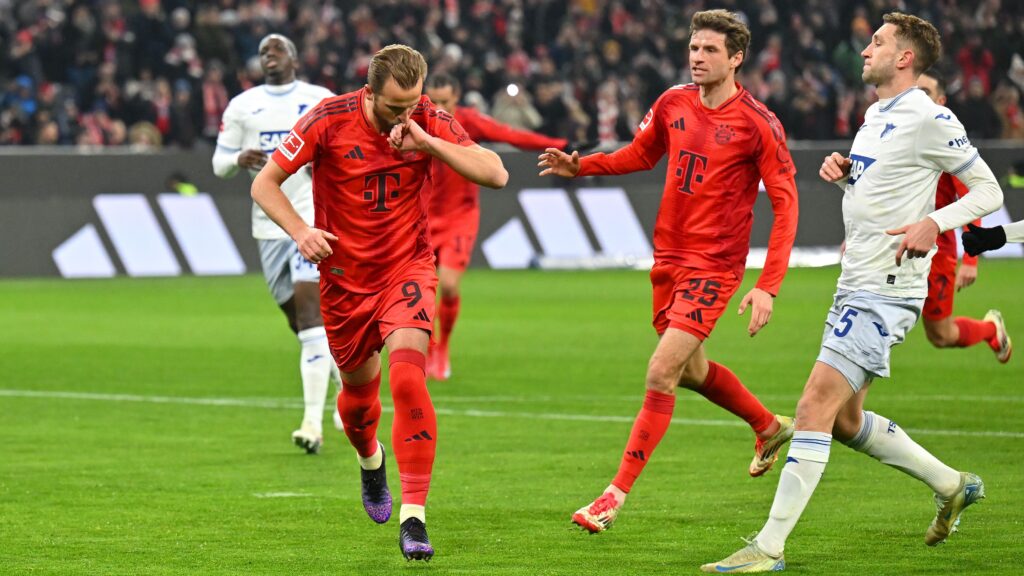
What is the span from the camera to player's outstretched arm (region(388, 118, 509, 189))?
6.73 metres

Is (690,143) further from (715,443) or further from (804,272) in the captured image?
(804,272)

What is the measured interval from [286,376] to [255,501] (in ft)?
18.7

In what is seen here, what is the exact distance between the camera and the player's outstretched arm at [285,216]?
22.5ft

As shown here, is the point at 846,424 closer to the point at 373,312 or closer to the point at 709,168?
the point at 709,168

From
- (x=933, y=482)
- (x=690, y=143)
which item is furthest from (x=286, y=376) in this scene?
(x=933, y=482)

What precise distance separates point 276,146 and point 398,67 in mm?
3971

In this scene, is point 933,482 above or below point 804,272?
above

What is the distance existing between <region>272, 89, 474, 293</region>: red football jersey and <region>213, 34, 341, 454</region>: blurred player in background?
126 inches

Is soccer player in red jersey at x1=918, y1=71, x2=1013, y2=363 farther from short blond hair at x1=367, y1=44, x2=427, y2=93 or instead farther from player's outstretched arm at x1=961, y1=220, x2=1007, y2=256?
short blond hair at x1=367, y1=44, x2=427, y2=93

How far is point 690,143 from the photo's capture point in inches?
314

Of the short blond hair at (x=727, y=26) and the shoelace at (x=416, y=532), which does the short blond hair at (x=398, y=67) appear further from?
the shoelace at (x=416, y=532)

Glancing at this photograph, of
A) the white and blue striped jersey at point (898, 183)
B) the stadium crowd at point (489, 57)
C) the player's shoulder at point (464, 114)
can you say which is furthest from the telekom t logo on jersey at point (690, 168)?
the stadium crowd at point (489, 57)

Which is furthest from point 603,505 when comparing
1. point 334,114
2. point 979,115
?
point 979,115

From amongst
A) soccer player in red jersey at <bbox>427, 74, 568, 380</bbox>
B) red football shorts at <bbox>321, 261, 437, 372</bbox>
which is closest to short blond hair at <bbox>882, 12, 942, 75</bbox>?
red football shorts at <bbox>321, 261, 437, 372</bbox>
